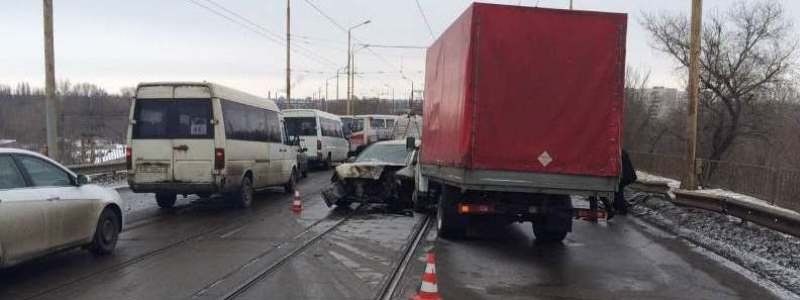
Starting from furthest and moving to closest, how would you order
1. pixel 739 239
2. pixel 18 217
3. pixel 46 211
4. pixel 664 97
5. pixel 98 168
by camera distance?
pixel 664 97
pixel 98 168
pixel 739 239
pixel 46 211
pixel 18 217

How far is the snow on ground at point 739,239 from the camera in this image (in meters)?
8.07

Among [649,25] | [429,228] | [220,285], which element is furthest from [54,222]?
[649,25]

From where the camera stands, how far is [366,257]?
27.5ft

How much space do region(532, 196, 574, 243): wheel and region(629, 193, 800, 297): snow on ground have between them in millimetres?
2159

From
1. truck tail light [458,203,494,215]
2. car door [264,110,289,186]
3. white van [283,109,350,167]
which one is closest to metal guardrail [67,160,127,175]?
white van [283,109,350,167]

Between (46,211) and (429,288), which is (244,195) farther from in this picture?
(429,288)

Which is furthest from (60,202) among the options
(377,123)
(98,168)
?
(377,123)

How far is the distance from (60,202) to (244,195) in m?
6.43

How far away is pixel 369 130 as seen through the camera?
35500 mm

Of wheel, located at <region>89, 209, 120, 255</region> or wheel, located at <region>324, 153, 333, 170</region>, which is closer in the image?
wheel, located at <region>89, 209, 120, 255</region>

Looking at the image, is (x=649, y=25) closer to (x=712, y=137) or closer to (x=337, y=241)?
(x=712, y=137)

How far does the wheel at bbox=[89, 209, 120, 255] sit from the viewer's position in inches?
320

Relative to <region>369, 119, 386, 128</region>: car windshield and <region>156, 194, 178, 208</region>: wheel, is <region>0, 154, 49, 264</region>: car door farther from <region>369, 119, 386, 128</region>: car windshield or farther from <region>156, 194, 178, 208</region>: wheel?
<region>369, 119, 386, 128</region>: car windshield

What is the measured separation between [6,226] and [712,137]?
37.1m
